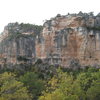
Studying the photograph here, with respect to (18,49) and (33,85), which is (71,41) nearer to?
(33,85)

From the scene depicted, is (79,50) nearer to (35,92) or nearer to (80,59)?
(80,59)

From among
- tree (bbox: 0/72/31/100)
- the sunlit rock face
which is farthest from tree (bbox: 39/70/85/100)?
the sunlit rock face

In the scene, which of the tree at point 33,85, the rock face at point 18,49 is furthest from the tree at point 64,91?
the rock face at point 18,49

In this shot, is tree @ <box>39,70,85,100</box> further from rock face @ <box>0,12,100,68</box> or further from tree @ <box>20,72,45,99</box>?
rock face @ <box>0,12,100,68</box>

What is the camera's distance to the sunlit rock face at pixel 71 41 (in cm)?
6303

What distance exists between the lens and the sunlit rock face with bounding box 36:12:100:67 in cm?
6303

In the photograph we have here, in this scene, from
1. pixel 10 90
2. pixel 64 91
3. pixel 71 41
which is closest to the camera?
pixel 10 90

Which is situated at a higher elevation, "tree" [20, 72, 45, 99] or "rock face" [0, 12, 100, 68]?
"rock face" [0, 12, 100, 68]

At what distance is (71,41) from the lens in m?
65.8

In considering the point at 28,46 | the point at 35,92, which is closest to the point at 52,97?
the point at 35,92

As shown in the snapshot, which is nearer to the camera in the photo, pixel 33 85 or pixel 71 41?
pixel 33 85

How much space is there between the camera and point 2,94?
30.4 metres

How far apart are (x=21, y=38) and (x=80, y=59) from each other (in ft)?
89.1

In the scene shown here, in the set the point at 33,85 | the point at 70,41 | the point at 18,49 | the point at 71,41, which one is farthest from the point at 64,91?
the point at 18,49
